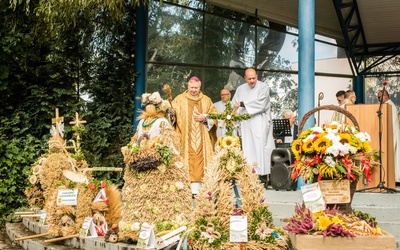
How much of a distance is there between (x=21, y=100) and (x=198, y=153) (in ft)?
17.1

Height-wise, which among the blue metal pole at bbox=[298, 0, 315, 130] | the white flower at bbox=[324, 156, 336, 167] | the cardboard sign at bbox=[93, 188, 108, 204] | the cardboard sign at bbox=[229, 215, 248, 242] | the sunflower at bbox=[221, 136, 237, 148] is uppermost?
the blue metal pole at bbox=[298, 0, 315, 130]

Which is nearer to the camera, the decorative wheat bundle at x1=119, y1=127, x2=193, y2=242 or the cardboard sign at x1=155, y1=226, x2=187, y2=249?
the cardboard sign at x1=155, y1=226, x2=187, y2=249

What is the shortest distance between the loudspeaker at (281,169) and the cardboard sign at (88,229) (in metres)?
3.97

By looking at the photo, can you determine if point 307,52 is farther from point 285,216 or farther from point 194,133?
point 285,216

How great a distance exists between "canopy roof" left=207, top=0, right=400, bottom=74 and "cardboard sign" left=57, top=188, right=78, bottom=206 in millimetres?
8579

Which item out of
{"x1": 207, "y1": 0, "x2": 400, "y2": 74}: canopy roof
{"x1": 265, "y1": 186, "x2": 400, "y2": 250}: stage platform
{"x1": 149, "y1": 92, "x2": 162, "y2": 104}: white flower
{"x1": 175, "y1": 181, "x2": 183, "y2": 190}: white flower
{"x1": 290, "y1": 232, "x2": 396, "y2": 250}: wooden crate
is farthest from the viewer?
{"x1": 207, "y1": 0, "x2": 400, "y2": 74}: canopy roof

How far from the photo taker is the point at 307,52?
10812 mm

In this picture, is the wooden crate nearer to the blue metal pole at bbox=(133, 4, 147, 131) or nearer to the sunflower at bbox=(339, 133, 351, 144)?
the sunflower at bbox=(339, 133, 351, 144)

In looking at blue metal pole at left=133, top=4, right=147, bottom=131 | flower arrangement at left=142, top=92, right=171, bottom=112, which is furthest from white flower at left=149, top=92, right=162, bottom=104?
blue metal pole at left=133, top=4, right=147, bottom=131

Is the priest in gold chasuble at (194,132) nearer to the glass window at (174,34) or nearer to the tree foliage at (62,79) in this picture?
the tree foliage at (62,79)

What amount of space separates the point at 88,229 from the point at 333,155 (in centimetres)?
323

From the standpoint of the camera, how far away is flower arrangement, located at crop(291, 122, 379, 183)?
5832mm

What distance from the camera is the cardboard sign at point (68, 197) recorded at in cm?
793

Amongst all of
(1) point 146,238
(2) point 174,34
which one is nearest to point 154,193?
(1) point 146,238
